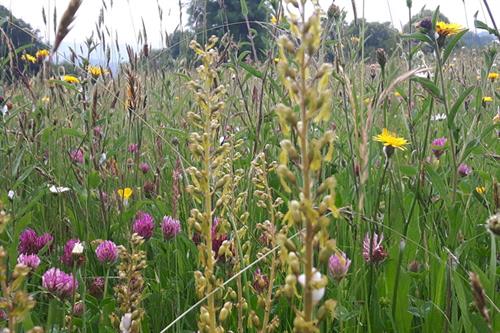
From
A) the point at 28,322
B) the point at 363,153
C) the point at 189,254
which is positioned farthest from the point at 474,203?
the point at 28,322

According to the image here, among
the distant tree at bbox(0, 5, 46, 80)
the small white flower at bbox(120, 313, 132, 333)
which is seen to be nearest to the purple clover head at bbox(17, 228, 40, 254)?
the distant tree at bbox(0, 5, 46, 80)

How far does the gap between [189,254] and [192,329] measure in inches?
13.4

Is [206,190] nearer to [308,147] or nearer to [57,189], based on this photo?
[308,147]

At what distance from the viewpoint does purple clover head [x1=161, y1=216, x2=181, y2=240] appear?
151 cm

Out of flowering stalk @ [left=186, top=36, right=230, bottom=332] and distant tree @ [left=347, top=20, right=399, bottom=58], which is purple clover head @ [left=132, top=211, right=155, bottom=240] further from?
distant tree @ [left=347, top=20, right=399, bottom=58]

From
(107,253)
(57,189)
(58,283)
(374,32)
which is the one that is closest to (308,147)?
(58,283)

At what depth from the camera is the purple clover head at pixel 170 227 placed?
1506 mm

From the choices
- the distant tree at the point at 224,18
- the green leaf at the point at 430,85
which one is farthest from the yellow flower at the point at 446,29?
the distant tree at the point at 224,18

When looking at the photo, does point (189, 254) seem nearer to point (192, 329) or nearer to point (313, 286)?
point (192, 329)

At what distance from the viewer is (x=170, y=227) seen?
1515 mm

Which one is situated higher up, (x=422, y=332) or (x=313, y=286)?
(x=313, y=286)

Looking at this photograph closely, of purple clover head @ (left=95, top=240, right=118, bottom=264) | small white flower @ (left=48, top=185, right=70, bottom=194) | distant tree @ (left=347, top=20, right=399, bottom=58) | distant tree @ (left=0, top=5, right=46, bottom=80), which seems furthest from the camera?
distant tree @ (left=347, top=20, right=399, bottom=58)

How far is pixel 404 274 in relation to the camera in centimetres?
121

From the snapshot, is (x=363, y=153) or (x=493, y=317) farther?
(x=493, y=317)
